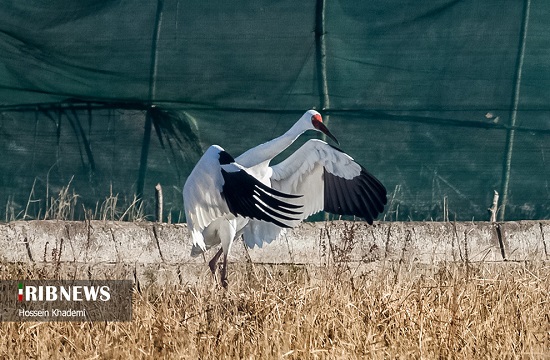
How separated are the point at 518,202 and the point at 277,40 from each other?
2007mm

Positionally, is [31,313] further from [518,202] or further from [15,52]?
[518,202]

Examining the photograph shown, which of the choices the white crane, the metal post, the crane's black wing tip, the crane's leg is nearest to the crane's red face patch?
the white crane

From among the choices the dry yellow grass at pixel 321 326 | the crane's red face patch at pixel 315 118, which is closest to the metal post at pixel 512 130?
the crane's red face patch at pixel 315 118

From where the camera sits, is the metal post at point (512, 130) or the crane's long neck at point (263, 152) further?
the metal post at point (512, 130)

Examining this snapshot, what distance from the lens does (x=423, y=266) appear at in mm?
7906

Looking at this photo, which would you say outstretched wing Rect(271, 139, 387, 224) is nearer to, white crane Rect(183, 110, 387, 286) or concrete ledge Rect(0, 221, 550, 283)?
white crane Rect(183, 110, 387, 286)

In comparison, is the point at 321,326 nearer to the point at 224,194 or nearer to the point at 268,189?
the point at 268,189

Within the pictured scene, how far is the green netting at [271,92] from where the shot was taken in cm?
858

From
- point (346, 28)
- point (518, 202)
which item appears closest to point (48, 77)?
point (346, 28)

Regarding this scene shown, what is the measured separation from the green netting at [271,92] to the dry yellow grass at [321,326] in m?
1.77

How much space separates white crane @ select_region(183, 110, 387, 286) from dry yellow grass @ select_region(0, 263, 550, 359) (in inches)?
26.5

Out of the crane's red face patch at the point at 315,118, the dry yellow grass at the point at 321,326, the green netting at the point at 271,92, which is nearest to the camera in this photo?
the dry yellow grass at the point at 321,326

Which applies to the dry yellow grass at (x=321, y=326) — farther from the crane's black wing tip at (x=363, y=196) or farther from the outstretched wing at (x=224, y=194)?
the crane's black wing tip at (x=363, y=196)

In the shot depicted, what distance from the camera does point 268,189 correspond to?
7.06 m
